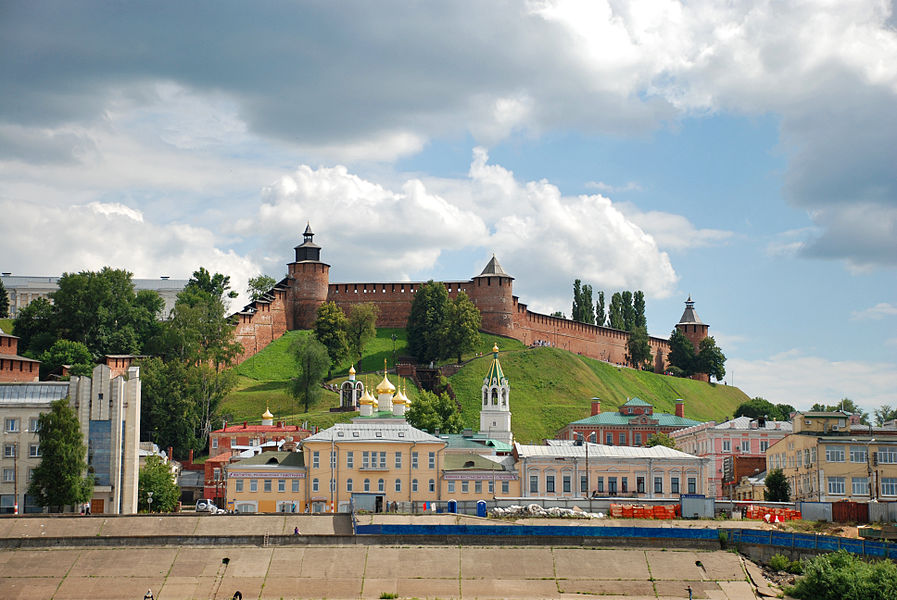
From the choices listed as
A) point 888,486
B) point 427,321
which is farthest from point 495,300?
point 888,486

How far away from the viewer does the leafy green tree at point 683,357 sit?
15338 centimetres

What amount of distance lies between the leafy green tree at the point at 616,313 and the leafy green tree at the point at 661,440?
47.7 meters

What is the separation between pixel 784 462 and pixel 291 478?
3000 cm

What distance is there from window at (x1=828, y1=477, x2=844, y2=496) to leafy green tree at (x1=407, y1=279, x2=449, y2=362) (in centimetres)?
5983

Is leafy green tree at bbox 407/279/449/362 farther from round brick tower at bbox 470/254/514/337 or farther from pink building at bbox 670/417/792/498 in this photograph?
pink building at bbox 670/417/792/498

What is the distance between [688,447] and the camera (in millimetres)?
103562

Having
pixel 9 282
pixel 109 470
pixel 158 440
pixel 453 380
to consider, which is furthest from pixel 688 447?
pixel 9 282

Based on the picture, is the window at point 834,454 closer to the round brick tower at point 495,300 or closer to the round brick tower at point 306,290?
the round brick tower at point 495,300

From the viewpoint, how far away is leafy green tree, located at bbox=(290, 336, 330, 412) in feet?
366

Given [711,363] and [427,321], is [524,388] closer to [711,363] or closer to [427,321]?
[427,321]

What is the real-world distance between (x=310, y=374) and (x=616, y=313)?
5563 cm

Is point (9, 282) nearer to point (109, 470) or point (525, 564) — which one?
point (109, 470)

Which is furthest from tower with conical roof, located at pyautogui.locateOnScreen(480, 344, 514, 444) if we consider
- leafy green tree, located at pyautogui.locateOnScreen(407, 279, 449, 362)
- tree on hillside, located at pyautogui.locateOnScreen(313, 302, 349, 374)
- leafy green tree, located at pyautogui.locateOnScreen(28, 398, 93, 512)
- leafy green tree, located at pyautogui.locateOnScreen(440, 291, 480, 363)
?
leafy green tree, located at pyautogui.locateOnScreen(28, 398, 93, 512)

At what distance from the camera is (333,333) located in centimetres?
12531
